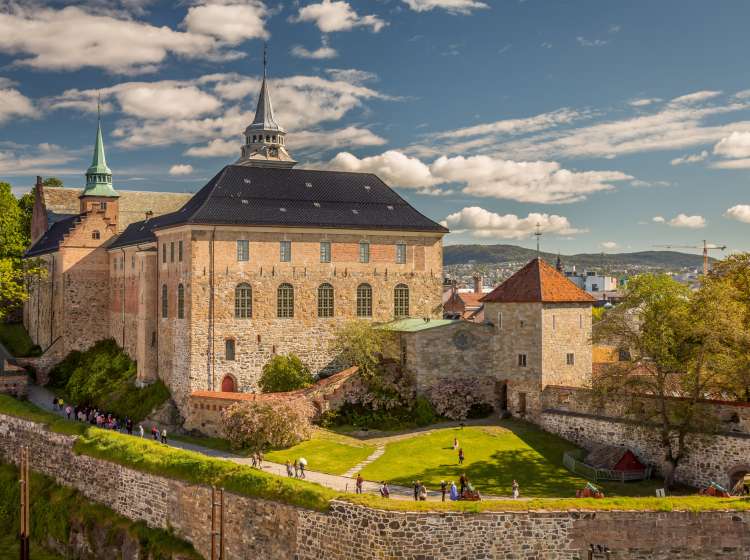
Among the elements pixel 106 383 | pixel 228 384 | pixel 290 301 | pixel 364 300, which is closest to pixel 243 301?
pixel 290 301

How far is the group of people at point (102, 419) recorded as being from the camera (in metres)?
48.7

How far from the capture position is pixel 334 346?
5462cm

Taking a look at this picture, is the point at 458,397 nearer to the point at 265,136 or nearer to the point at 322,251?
the point at 322,251

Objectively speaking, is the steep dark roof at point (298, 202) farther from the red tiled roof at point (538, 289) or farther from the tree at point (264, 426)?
the tree at point (264, 426)

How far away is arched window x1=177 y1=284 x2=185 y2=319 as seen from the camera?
5259 centimetres

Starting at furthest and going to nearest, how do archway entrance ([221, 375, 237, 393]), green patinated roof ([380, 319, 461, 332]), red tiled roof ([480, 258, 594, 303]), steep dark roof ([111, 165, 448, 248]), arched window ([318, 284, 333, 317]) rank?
arched window ([318, 284, 333, 317]) → steep dark roof ([111, 165, 448, 248]) → archway entrance ([221, 375, 237, 393]) → green patinated roof ([380, 319, 461, 332]) → red tiled roof ([480, 258, 594, 303])

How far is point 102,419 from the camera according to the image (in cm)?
5216

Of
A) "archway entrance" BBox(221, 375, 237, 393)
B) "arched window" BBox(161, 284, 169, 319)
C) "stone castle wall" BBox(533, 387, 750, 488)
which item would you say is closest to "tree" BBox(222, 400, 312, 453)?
"archway entrance" BBox(221, 375, 237, 393)

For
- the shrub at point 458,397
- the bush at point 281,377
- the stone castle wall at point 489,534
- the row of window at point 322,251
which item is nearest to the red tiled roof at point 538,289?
the shrub at point 458,397

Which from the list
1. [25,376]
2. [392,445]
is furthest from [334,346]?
[25,376]

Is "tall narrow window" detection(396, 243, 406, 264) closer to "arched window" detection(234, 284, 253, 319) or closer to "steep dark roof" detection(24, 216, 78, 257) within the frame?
"arched window" detection(234, 284, 253, 319)

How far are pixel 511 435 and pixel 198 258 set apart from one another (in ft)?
70.7

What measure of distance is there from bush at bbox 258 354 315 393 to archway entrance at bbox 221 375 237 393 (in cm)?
167

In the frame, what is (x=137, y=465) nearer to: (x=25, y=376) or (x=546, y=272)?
(x=546, y=272)
